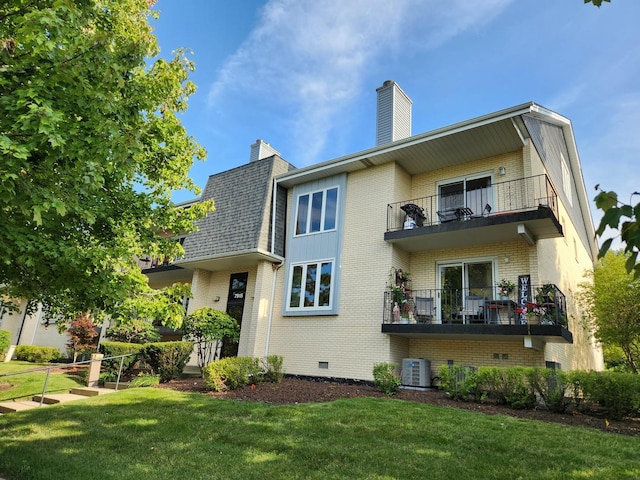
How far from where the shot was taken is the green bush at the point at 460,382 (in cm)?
1002

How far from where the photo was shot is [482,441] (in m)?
6.12

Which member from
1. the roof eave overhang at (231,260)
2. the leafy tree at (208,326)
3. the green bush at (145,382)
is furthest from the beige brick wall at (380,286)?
the green bush at (145,382)

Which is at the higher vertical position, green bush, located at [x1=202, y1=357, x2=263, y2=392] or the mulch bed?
green bush, located at [x1=202, y1=357, x2=263, y2=392]

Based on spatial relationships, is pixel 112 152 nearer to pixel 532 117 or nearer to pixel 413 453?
pixel 413 453

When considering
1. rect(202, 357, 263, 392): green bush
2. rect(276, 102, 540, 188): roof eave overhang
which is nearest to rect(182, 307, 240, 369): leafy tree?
rect(202, 357, 263, 392): green bush

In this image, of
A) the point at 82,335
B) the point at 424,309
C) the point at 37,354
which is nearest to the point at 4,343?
the point at 37,354

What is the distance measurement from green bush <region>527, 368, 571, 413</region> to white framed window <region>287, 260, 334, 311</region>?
22.9 ft

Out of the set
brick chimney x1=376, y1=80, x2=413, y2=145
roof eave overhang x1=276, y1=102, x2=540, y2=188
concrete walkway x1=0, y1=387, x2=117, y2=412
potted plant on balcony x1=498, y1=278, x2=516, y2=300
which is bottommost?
concrete walkway x1=0, y1=387, x2=117, y2=412

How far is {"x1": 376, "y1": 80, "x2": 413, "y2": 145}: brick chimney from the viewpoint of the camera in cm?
1623

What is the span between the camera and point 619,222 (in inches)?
75.8

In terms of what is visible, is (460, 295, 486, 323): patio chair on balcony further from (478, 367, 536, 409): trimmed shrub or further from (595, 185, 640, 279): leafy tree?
(595, 185, 640, 279): leafy tree

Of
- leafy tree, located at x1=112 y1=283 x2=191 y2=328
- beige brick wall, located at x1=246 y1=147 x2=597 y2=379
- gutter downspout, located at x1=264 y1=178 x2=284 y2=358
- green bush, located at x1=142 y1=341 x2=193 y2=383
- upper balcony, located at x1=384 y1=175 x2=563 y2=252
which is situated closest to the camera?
leafy tree, located at x1=112 y1=283 x2=191 y2=328

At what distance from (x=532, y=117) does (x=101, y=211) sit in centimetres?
1224

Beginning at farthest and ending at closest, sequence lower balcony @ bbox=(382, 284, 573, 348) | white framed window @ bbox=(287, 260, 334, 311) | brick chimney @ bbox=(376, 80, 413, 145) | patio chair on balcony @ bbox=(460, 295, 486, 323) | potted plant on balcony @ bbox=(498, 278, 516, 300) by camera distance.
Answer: brick chimney @ bbox=(376, 80, 413, 145) < white framed window @ bbox=(287, 260, 334, 311) < patio chair on balcony @ bbox=(460, 295, 486, 323) < potted plant on balcony @ bbox=(498, 278, 516, 300) < lower balcony @ bbox=(382, 284, 573, 348)
